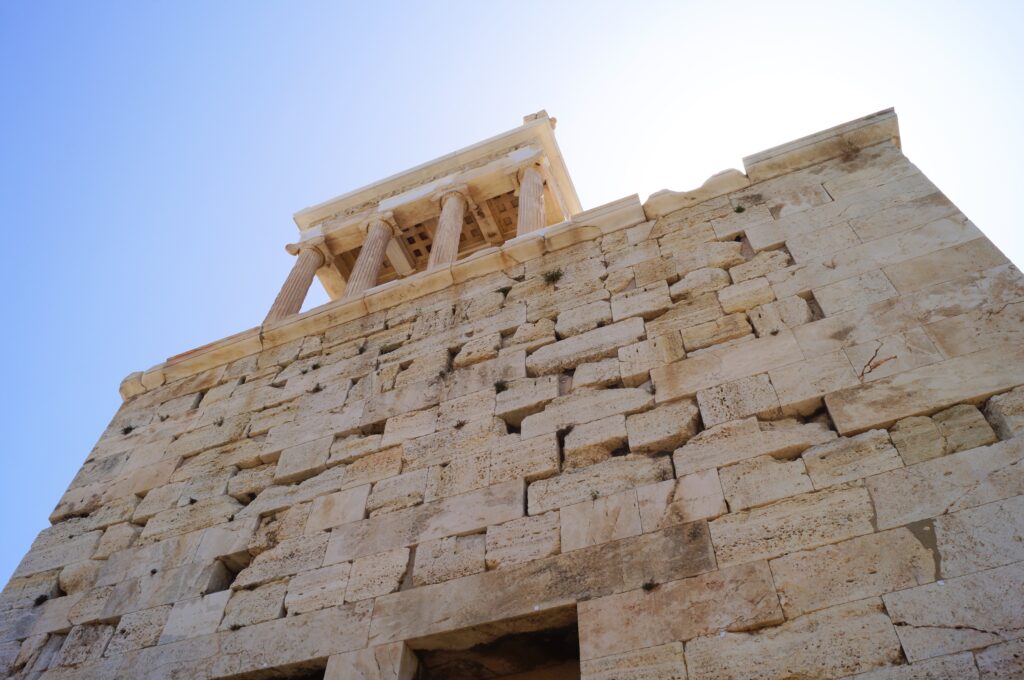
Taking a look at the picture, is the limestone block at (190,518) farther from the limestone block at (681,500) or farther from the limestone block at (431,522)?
the limestone block at (681,500)

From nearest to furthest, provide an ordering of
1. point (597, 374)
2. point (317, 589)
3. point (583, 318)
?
point (317, 589) < point (597, 374) < point (583, 318)

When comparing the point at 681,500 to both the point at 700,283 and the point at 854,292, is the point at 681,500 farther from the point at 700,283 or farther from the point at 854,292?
the point at 700,283

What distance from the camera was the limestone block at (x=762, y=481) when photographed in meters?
4.30

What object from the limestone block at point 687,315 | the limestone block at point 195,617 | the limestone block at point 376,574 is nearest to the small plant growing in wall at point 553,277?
the limestone block at point 687,315

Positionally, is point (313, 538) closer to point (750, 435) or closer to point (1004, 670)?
point (750, 435)

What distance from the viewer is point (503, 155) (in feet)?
40.2

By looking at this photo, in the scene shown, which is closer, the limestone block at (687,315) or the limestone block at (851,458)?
the limestone block at (851,458)

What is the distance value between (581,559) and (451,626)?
84cm

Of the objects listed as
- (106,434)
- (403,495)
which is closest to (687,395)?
(403,495)

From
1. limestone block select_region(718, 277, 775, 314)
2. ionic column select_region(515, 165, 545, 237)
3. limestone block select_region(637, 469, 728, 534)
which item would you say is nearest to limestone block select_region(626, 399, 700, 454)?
limestone block select_region(637, 469, 728, 534)

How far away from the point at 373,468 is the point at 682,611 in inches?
110

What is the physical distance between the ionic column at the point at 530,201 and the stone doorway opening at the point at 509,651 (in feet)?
19.3

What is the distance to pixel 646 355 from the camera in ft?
18.8

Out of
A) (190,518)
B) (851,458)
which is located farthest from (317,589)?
(851,458)
